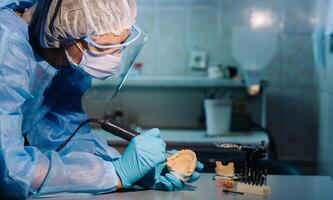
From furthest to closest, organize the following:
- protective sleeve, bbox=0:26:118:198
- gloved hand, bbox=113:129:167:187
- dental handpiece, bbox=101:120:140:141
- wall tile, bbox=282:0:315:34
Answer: wall tile, bbox=282:0:315:34 → dental handpiece, bbox=101:120:140:141 → gloved hand, bbox=113:129:167:187 → protective sleeve, bbox=0:26:118:198

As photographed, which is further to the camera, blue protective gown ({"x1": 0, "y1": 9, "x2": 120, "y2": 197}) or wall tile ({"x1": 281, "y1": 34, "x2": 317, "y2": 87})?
wall tile ({"x1": 281, "y1": 34, "x2": 317, "y2": 87})

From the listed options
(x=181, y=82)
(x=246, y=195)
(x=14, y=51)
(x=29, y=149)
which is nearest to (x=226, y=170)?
(x=246, y=195)

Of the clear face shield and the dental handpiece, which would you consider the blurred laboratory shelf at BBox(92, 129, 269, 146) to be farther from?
the dental handpiece

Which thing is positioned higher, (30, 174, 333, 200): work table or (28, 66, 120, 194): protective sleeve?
(28, 66, 120, 194): protective sleeve

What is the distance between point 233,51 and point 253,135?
579mm

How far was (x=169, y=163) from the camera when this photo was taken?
1.54 meters

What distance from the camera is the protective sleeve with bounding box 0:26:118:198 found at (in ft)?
4.44

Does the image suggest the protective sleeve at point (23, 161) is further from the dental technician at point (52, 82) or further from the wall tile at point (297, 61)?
the wall tile at point (297, 61)

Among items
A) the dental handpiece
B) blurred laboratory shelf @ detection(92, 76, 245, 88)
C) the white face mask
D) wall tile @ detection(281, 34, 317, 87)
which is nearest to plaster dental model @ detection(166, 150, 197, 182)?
the dental handpiece

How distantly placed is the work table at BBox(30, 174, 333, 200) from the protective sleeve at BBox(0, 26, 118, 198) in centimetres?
6

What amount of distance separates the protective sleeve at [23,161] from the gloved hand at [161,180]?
0.35 feet

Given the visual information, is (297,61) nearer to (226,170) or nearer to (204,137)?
(204,137)

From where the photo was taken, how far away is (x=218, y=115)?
292cm

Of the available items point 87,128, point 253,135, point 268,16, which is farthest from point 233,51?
point 87,128
